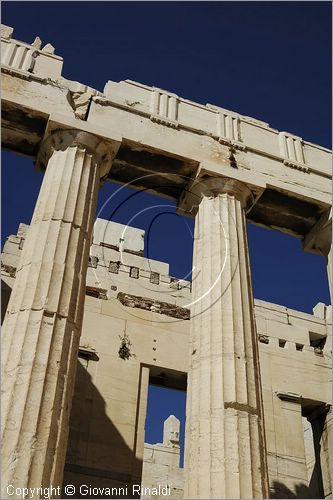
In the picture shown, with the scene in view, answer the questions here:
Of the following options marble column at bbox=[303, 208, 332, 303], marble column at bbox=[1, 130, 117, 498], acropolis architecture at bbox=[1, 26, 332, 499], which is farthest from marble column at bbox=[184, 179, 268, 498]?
marble column at bbox=[303, 208, 332, 303]

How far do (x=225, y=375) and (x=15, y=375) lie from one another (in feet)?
14.0

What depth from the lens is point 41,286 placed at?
1176cm

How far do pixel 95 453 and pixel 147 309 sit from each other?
5.60 m

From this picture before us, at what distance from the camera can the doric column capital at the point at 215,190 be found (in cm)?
1611

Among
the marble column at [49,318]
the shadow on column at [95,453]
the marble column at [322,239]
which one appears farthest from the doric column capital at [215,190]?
the shadow on column at [95,453]

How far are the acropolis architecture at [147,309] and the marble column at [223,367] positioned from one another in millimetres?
32

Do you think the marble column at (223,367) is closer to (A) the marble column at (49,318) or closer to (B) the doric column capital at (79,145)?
(A) the marble column at (49,318)

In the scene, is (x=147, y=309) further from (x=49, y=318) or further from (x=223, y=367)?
(x=49, y=318)

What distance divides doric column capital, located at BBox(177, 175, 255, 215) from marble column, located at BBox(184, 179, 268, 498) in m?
0.04

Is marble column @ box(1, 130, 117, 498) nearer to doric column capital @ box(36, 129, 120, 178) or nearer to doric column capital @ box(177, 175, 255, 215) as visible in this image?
doric column capital @ box(36, 129, 120, 178)

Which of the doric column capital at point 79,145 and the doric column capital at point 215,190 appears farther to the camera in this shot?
the doric column capital at point 215,190

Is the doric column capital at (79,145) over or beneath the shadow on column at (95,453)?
over

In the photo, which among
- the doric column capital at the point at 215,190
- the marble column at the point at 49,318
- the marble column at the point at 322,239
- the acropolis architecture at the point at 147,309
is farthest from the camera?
the marble column at the point at 322,239

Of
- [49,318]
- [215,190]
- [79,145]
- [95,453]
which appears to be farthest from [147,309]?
[49,318]
